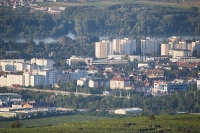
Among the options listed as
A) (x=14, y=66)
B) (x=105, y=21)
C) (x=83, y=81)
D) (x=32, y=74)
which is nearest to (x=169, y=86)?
(x=83, y=81)

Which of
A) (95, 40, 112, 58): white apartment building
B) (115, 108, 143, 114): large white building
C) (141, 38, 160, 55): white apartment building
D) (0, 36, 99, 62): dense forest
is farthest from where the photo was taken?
(141, 38, 160, 55): white apartment building

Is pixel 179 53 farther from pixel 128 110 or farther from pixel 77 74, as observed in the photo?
pixel 128 110

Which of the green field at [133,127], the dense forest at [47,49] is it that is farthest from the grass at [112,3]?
the green field at [133,127]

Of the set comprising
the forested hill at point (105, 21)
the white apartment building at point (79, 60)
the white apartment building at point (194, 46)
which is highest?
the forested hill at point (105, 21)

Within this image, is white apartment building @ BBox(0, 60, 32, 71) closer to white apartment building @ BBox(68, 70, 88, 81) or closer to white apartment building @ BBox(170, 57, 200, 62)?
white apartment building @ BBox(68, 70, 88, 81)

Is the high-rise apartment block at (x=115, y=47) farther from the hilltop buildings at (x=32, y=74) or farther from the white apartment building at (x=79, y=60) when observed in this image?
the hilltop buildings at (x=32, y=74)

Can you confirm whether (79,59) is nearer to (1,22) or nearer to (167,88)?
(167,88)

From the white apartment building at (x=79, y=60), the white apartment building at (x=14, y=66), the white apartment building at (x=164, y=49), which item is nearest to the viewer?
the white apartment building at (x=14, y=66)

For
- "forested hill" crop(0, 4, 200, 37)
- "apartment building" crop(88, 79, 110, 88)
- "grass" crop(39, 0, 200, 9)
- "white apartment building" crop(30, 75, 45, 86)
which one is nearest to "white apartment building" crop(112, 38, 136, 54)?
"forested hill" crop(0, 4, 200, 37)
